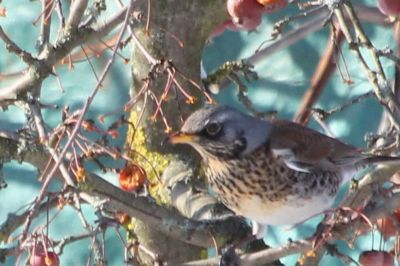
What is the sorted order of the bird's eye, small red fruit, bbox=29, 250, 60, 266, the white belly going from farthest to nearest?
the white belly → the bird's eye → small red fruit, bbox=29, 250, 60, 266

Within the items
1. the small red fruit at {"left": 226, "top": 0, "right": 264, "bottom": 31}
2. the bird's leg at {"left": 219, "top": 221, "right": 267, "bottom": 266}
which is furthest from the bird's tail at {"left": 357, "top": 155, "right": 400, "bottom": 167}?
the small red fruit at {"left": 226, "top": 0, "right": 264, "bottom": 31}

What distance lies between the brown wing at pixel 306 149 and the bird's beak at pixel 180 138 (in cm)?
21

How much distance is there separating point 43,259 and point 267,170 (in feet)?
1.53

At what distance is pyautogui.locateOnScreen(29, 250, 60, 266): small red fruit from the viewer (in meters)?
1.78

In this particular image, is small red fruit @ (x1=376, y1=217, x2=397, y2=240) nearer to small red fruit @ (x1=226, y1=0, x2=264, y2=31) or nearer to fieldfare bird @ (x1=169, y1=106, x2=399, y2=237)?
fieldfare bird @ (x1=169, y1=106, x2=399, y2=237)

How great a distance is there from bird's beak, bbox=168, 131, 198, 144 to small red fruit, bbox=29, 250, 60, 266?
290mm

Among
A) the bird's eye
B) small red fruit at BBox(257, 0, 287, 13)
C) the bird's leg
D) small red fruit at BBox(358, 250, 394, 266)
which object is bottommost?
small red fruit at BBox(358, 250, 394, 266)

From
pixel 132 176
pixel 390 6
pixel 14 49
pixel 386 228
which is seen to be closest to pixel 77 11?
pixel 14 49

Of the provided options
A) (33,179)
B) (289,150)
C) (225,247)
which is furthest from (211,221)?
(33,179)

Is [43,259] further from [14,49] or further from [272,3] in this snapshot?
[272,3]

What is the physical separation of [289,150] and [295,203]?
10 cm

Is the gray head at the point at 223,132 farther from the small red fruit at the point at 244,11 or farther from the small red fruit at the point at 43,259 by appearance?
the small red fruit at the point at 43,259

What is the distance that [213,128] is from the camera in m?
1.91

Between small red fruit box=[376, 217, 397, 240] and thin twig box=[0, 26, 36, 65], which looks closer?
thin twig box=[0, 26, 36, 65]
